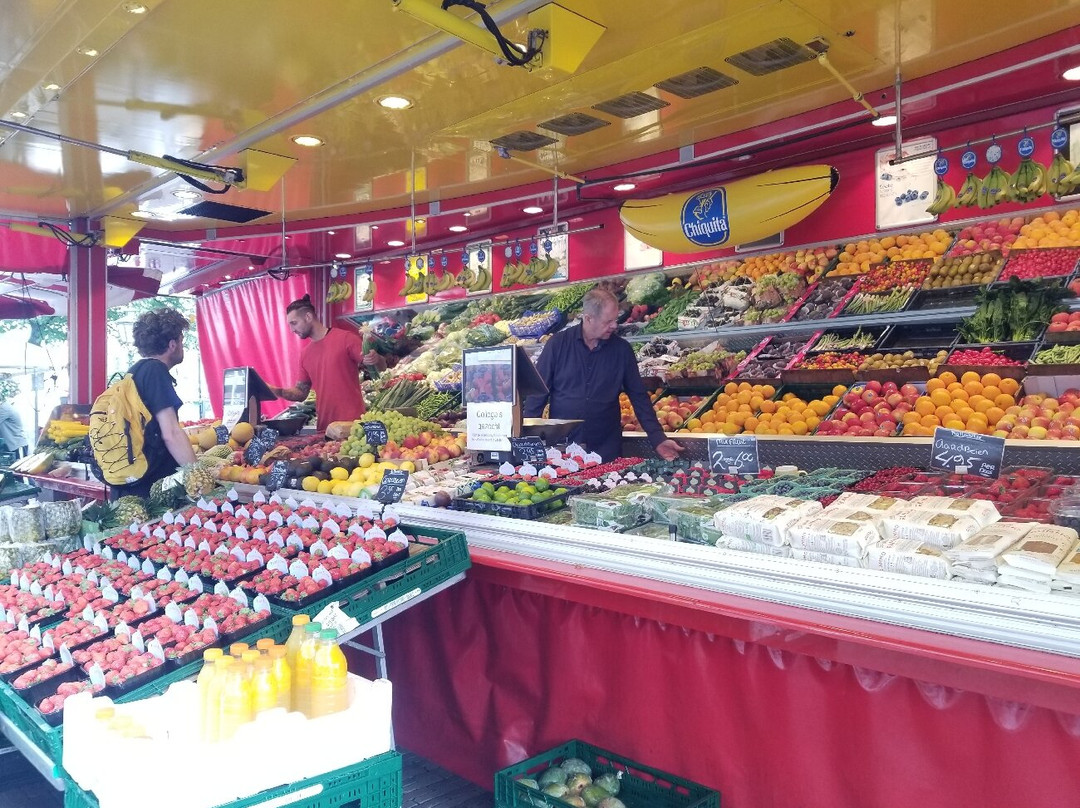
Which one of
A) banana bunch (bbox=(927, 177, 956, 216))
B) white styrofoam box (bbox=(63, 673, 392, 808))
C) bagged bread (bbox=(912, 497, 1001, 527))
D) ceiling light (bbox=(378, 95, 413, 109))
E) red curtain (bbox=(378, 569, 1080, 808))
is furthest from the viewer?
ceiling light (bbox=(378, 95, 413, 109))

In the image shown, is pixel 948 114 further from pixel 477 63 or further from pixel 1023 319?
pixel 477 63

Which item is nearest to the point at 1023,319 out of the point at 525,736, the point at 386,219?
the point at 525,736

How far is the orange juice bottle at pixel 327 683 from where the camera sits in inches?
74.0

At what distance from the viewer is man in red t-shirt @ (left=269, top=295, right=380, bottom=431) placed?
6.48 meters

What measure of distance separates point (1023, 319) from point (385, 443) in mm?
3836

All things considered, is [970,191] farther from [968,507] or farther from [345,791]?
[345,791]

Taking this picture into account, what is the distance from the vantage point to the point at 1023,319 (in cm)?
477

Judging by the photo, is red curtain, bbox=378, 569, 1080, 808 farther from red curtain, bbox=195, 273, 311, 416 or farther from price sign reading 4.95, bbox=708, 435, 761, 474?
red curtain, bbox=195, 273, 311, 416

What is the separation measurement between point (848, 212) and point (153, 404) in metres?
5.20

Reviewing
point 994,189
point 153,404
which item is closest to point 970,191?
point 994,189

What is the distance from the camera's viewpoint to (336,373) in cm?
649

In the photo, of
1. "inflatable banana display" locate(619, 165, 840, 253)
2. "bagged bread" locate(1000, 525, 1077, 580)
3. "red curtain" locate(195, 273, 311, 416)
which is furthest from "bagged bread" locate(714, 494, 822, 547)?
"red curtain" locate(195, 273, 311, 416)

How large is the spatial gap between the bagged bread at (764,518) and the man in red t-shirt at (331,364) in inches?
178

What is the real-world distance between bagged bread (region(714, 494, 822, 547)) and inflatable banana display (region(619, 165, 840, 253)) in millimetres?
3924
